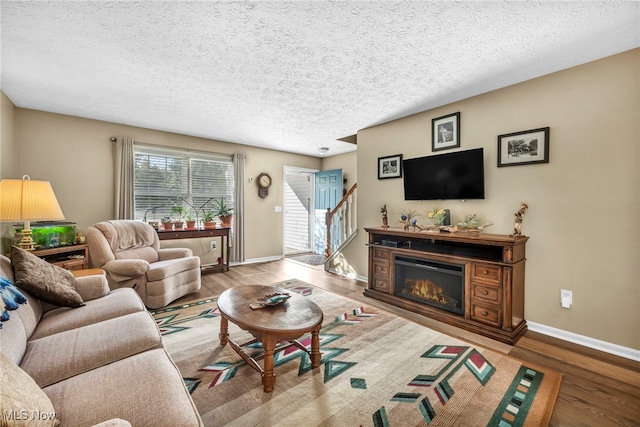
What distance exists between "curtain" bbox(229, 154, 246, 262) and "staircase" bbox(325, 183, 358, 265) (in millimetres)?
1682

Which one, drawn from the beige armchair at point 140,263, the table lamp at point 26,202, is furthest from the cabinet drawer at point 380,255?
the table lamp at point 26,202

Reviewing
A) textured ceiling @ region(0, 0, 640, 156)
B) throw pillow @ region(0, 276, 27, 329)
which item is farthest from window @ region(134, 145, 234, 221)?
throw pillow @ region(0, 276, 27, 329)

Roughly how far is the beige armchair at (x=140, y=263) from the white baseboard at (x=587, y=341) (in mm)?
3764

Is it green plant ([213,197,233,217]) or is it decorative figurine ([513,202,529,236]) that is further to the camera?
green plant ([213,197,233,217])

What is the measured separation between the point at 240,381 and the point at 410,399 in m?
1.08

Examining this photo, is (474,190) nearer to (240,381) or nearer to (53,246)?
(240,381)

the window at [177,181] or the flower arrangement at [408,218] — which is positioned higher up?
the window at [177,181]

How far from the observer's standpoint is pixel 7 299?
4.30 ft

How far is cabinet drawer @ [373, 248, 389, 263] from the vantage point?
3307 millimetres

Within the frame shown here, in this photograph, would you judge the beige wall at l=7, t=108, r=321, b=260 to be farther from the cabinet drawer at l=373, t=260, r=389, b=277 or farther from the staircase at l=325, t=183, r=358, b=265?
the cabinet drawer at l=373, t=260, r=389, b=277

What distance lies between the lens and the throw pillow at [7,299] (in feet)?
4.02

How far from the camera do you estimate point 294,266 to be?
5082mm

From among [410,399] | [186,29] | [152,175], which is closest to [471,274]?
[410,399]

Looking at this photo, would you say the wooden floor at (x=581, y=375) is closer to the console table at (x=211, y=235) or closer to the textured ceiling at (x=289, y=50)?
the console table at (x=211, y=235)
